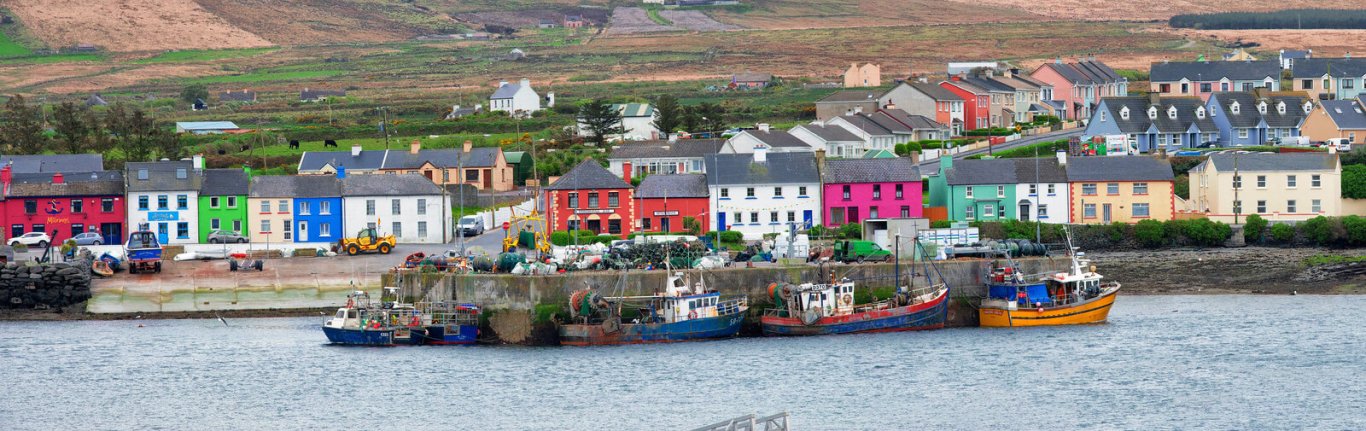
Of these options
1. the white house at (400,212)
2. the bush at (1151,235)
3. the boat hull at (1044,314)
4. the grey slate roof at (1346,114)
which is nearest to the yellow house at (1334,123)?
the grey slate roof at (1346,114)

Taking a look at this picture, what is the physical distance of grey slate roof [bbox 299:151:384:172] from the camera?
368 feet

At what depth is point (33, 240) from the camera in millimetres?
93188

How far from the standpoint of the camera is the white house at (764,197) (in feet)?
308

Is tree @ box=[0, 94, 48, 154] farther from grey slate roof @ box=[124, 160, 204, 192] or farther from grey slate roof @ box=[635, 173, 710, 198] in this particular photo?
grey slate roof @ box=[635, 173, 710, 198]

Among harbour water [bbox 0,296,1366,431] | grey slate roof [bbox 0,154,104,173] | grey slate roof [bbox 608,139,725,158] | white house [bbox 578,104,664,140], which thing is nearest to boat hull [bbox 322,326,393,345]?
harbour water [bbox 0,296,1366,431]

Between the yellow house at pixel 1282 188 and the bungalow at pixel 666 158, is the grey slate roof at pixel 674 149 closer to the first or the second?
the bungalow at pixel 666 158

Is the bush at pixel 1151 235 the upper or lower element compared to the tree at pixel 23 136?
lower

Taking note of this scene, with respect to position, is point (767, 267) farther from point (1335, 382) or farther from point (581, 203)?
point (581, 203)

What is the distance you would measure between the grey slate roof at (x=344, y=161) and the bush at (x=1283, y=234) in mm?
49037

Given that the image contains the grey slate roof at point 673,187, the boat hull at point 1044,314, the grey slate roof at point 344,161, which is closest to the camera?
the boat hull at point 1044,314

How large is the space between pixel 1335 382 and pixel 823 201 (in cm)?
3745

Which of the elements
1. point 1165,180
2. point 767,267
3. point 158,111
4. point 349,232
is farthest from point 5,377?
point 158,111

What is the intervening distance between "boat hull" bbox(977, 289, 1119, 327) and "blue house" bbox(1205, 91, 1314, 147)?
56.5 meters

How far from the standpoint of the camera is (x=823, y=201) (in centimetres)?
9350
